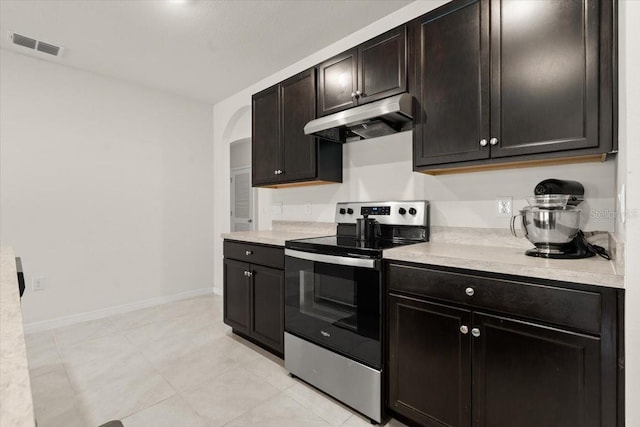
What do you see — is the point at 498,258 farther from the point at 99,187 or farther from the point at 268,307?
the point at 99,187

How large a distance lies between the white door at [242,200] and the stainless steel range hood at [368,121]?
11.1 feet

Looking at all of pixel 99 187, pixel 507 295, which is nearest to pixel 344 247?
pixel 507 295

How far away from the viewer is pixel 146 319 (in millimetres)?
3307

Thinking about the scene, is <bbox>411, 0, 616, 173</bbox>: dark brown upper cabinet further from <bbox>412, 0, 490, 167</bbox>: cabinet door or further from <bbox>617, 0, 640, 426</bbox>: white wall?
<bbox>617, 0, 640, 426</bbox>: white wall

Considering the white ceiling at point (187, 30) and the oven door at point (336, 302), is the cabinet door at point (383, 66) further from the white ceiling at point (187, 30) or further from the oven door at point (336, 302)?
the oven door at point (336, 302)

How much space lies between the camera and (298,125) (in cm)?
257

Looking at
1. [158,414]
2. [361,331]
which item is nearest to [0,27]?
[158,414]

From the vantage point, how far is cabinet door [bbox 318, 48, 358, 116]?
2209 millimetres

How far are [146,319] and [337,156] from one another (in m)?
2.57

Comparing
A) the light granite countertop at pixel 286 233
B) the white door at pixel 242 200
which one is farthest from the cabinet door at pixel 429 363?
the white door at pixel 242 200

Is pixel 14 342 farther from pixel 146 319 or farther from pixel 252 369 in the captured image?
pixel 146 319

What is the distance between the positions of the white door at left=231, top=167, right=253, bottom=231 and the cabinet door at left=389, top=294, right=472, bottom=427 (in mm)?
4186

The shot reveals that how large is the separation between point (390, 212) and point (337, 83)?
3.28ft

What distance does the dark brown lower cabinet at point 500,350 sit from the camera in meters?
1.12
